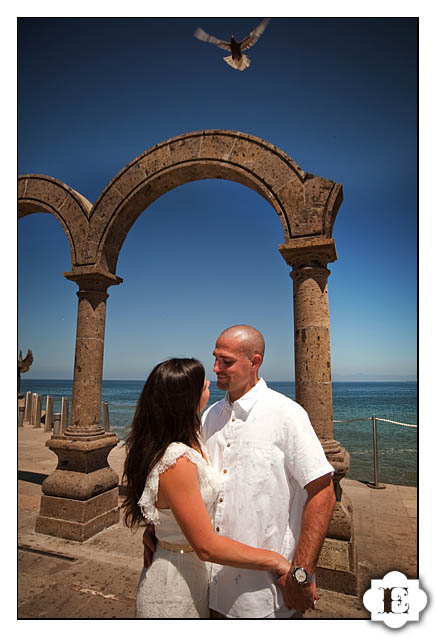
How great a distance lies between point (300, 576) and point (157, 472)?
0.70 metres

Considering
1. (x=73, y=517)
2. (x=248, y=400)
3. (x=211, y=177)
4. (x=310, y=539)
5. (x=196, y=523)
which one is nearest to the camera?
(x=196, y=523)

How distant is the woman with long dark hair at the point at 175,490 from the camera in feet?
4.62

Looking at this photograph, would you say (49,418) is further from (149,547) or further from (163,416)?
(163,416)

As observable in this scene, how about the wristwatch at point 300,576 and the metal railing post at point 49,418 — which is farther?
the metal railing post at point 49,418

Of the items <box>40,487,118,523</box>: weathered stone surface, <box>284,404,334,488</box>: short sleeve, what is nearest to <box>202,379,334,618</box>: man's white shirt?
<box>284,404,334,488</box>: short sleeve

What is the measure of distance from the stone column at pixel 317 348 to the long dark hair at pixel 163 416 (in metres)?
2.23

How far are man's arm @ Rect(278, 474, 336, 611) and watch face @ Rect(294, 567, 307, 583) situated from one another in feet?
0.08

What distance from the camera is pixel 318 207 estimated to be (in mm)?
3734

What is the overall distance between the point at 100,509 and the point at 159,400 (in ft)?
12.0

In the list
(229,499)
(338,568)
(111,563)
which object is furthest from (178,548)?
(111,563)

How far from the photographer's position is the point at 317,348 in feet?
12.0

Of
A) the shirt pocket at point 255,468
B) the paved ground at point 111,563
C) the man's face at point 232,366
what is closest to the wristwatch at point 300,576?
the shirt pocket at point 255,468

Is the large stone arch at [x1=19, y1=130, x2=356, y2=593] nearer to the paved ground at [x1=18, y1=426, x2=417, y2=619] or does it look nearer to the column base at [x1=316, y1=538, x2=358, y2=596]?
the column base at [x1=316, y1=538, x2=358, y2=596]

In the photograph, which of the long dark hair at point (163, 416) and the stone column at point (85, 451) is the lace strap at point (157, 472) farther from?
the stone column at point (85, 451)
